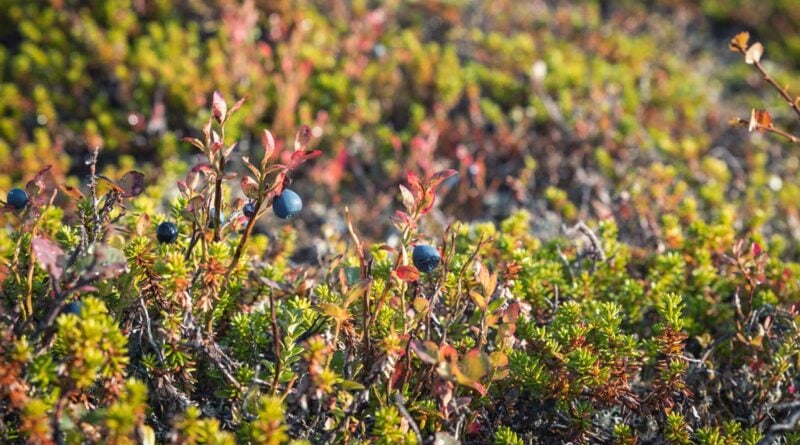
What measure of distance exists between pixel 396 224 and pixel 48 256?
0.86 meters

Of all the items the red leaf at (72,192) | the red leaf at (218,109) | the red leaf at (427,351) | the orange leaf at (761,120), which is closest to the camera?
the red leaf at (427,351)

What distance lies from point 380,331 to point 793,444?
1228mm

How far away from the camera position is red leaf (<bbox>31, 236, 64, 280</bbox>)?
5.28 feet

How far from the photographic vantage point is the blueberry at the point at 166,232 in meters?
1.95

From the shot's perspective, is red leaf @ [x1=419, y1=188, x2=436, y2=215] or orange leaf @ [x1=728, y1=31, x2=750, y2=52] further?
orange leaf @ [x1=728, y1=31, x2=750, y2=52]

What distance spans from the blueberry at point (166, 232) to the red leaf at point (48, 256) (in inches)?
13.0

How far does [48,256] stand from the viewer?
1.63m

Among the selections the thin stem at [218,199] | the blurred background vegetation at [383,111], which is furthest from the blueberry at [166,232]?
the blurred background vegetation at [383,111]

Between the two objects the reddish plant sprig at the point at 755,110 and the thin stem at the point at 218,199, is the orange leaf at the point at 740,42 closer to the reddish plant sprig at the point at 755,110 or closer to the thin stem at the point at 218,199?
the reddish plant sprig at the point at 755,110

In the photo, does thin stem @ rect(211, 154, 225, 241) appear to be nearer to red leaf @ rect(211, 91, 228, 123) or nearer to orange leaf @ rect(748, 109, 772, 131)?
red leaf @ rect(211, 91, 228, 123)

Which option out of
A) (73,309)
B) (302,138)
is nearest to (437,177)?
(302,138)

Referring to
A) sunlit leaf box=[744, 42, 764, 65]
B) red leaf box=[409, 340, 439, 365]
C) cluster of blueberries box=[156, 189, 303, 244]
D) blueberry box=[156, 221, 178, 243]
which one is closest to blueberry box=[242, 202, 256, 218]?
cluster of blueberries box=[156, 189, 303, 244]

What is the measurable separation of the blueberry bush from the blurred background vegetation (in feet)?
0.07

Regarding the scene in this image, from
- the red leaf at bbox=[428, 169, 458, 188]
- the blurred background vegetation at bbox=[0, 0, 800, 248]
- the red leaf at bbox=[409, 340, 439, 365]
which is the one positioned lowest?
the blurred background vegetation at bbox=[0, 0, 800, 248]
